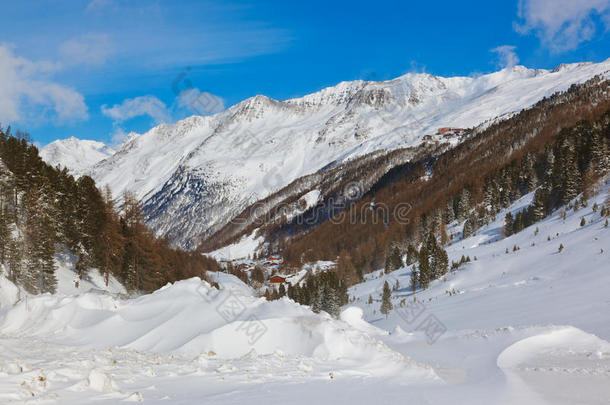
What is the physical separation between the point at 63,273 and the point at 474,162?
140 m

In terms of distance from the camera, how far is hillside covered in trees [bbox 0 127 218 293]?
91.7ft

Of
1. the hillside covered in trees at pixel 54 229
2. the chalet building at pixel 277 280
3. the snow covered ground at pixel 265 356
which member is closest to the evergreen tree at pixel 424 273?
the snow covered ground at pixel 265 356

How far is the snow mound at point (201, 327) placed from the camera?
10.1 m

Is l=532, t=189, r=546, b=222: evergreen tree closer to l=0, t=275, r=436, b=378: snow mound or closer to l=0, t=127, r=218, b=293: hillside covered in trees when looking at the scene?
l=0, t=127, r=218, b=293: hillside covered in trees

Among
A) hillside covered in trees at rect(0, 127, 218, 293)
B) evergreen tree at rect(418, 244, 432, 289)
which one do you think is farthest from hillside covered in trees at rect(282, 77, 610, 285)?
hillside covered in trees at rect(0, 127, 218, 293)

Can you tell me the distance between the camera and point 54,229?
33562mm

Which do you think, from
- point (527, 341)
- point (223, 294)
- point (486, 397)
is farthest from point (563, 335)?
point (223, 294)

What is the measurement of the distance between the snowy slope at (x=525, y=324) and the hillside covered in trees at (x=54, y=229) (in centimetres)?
2545

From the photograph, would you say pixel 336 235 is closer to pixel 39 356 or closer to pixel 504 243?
pixel 504 243

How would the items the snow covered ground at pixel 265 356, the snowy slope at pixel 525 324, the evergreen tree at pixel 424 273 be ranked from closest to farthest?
the snow covered ground at pixel 265 356, the snowy slope at pixel 525 324, the evergreen tree at pixel 424 273

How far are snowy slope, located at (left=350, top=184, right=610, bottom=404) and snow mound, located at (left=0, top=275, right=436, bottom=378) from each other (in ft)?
8.65

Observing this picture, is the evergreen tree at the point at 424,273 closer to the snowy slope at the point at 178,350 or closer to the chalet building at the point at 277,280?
the snowy slope at the point at 178,350

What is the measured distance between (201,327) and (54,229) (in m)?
29.3

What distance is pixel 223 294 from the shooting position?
43.0 feet
